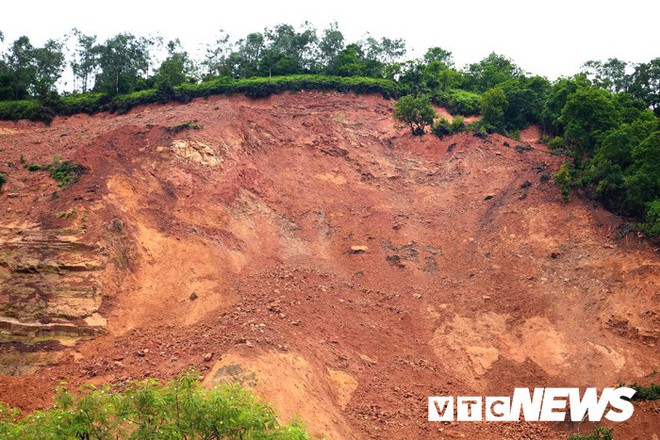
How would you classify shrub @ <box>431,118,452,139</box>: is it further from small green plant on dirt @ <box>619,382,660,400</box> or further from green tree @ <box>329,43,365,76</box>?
small green plant on dirt @ <box>619,382,660,400</box>

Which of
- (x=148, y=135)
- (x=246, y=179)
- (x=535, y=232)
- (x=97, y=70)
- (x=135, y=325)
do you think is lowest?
(x=135, y=325)

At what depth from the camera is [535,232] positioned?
1104 inches

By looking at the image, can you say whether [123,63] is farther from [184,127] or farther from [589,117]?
[589,117]

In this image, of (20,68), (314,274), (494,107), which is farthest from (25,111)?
(494,107)

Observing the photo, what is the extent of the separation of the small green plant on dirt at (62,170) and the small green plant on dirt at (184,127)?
5.80 meters

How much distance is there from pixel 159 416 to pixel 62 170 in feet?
66.7

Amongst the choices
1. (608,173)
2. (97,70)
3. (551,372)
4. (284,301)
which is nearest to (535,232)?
(608,173)

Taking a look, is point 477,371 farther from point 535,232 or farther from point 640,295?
point 535,232

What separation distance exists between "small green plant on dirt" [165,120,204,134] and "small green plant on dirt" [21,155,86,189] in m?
5.80

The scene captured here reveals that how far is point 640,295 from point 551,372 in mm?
5023

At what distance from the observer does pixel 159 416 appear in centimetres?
975

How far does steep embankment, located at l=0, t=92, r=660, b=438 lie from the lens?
1872 cm

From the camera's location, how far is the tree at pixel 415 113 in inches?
1497

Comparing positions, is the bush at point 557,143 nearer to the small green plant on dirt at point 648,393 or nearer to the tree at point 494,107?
the tree at point 494,107
